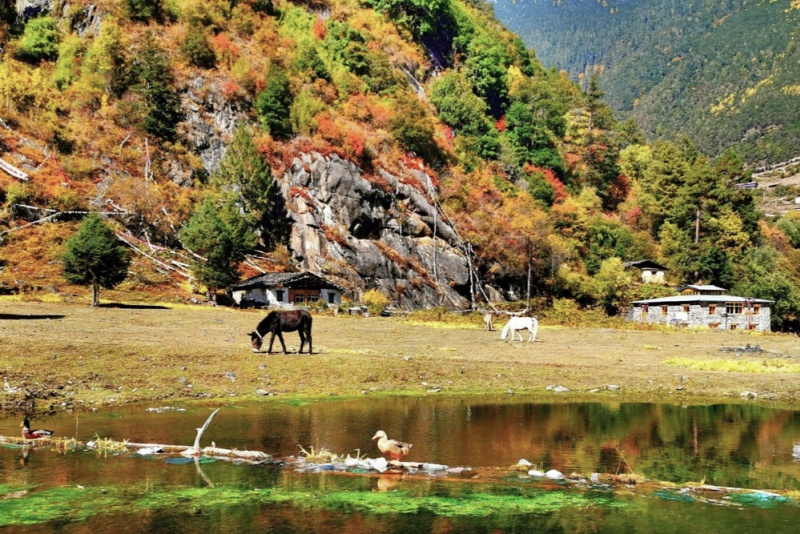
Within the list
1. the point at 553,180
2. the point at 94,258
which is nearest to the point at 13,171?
the point at 94,258

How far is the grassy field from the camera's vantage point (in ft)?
79.7

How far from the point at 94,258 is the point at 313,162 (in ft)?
135

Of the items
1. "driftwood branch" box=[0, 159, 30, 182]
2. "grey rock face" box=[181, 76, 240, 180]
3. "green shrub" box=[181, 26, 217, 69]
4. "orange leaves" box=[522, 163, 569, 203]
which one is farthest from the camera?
"orange leaves" box=[522, 163, 569, 203]

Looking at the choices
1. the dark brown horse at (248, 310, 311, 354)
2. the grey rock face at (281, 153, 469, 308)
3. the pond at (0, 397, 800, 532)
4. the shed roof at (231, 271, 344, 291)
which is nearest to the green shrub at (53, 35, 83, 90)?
the grey rock face at (281, 153, 469, 308)

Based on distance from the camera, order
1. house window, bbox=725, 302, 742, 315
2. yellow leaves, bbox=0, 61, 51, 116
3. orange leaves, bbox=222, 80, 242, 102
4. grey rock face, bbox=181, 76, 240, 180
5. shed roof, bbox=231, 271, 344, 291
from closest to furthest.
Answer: shed roof, bbox=231, 271, 344, 291, house window, bbox=725, 302, 742, 315, yellow leaves, bbox=0, 61, 51, 116, grey rock face, bbox=181, 76, 240, 180, orange leaves, bbox=222, 80, 242, 102

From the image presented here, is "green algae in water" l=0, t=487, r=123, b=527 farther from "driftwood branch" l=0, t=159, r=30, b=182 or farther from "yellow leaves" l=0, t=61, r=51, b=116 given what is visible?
"yellow leaves" l=0, t=61, r=51, b=116

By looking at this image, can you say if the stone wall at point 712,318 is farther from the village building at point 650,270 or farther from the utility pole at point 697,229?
the utility pole at point 697,229

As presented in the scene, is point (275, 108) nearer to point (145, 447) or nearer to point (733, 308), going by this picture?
point (733, 308)

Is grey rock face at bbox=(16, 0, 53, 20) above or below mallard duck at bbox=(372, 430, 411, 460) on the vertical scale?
above

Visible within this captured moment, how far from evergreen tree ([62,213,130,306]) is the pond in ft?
133

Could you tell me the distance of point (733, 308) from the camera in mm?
85250

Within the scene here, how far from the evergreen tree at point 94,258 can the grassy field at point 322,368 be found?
13.3 metres

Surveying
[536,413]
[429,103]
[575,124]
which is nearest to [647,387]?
[536,413]

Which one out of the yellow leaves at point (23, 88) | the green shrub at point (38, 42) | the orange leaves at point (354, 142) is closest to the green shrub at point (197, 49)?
the green shrub at point (38, 42)
